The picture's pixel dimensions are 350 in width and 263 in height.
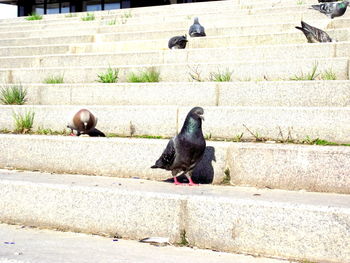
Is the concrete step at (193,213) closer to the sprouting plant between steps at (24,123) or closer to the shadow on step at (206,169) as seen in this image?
the shadow on step at (206,169)

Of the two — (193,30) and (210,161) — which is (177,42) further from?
(210,161)

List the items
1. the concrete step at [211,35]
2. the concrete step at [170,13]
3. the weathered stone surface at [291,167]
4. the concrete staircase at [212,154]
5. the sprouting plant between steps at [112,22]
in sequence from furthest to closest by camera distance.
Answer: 1. the sprouting plant between steps at [112,22]
2. the concrete step at [170,13]
3. the concrete step at [211,35]
4. the weathered stone surface at [291,167]
5. the concrete staircase at [212,154]

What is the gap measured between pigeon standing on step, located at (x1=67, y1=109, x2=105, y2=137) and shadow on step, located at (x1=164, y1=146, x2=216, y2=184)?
1.12 m

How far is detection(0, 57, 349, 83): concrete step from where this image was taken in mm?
4613

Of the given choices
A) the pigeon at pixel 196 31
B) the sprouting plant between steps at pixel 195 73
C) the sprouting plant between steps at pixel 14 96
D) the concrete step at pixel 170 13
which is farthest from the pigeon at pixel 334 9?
the sprouting plant between steps at pixel 14 96

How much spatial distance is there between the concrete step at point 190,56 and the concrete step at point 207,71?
338 mm

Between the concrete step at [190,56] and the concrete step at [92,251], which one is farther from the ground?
the concrete step at [190,56]

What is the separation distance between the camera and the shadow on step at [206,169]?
349 centimetres

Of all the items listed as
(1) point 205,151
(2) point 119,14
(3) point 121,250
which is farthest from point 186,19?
(3) point 121,250

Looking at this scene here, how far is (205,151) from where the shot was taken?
3512 millimetres

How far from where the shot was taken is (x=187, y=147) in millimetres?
3193

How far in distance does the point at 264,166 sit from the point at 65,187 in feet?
5.00

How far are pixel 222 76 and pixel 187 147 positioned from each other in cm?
190

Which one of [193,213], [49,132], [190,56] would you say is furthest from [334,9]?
[193,213]
